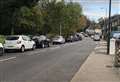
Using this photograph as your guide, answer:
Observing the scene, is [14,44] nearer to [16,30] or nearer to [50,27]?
[16,30]

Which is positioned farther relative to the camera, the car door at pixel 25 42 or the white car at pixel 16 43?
the car door at pixel 25 42

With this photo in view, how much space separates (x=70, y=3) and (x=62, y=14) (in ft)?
74.1

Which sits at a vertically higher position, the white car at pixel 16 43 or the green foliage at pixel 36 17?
the green foliage at pixel 36 17

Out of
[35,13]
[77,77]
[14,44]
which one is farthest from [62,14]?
[77,77]

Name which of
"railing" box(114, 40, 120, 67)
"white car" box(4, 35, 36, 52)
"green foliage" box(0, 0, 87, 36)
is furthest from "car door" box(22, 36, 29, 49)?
"railing" box(114, 40, 120, 67)

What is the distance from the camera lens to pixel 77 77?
46.1ft

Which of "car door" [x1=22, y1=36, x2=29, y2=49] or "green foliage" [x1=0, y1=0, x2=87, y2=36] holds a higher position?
"green foliage" [x1=0, y1=0, x2=87, y2=36]

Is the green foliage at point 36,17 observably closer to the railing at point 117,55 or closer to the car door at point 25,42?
the car door at point 25,42

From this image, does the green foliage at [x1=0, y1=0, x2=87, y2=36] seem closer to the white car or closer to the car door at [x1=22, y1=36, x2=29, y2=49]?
the car door at [x1=22, y1=36, x2=29, y2=49]

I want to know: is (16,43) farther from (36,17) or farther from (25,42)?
(36,17)

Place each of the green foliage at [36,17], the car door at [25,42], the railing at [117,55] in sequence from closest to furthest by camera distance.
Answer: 1. the railing at [117,55]
2. the car door at [25,42]
3. the green foliage at [36,17]

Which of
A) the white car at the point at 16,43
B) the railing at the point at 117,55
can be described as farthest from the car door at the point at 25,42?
the railing at the point at 117,55

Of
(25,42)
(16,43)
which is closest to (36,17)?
(25,42)

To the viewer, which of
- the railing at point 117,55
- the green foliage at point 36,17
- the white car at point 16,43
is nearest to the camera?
the railing at point 117,55
